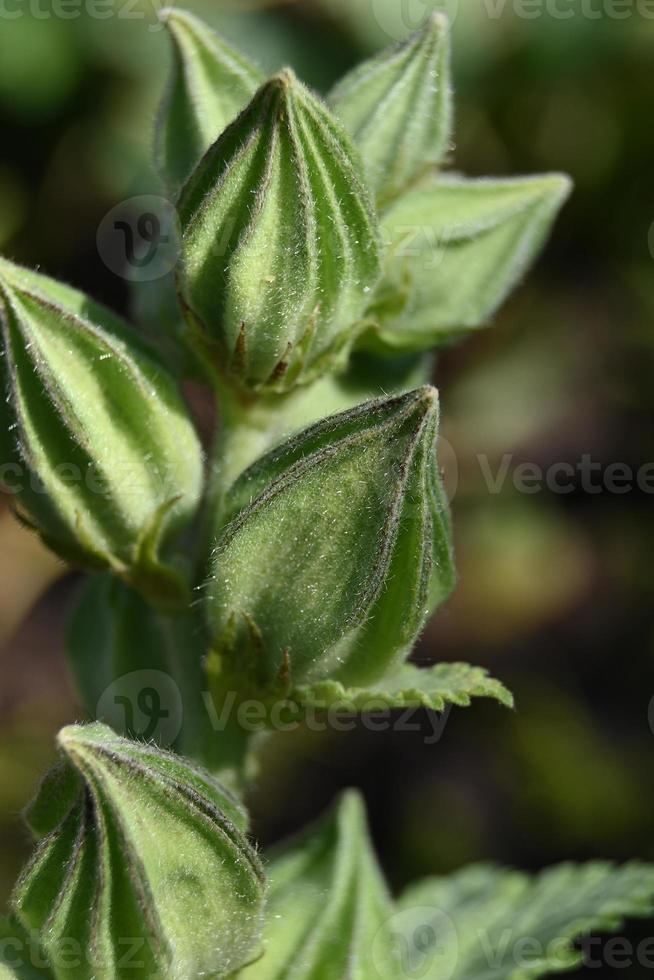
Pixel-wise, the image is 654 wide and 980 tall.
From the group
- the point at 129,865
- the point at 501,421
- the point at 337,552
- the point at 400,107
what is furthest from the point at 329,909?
the point at 501,421

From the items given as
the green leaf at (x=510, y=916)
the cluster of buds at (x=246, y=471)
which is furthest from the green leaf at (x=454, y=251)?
the green leaf at (x=510, y=916)

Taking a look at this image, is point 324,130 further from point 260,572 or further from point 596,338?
point 596,338

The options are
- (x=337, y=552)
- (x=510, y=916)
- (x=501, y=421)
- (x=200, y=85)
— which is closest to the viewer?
(x=337, y=552)

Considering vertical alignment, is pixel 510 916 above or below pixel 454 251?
below

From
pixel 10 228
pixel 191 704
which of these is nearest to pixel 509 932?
pixel 191 704

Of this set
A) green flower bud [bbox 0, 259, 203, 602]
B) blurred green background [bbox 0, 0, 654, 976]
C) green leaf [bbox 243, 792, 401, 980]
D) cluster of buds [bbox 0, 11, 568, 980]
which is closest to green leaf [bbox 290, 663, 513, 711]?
cluster of buds [bbox 0, 11, 568, 980]

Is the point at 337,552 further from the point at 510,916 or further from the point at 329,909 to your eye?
the point at 510,916

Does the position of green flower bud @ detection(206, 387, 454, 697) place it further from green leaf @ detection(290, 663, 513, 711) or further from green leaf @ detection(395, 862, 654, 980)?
green leaf @ detection(395, 862, 654, 980)

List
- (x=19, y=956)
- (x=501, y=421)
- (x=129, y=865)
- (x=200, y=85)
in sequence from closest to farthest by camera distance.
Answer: (x=129, y=865) < (x=19, y=956) < (x=200, y=85) < (x=501, y=421)
